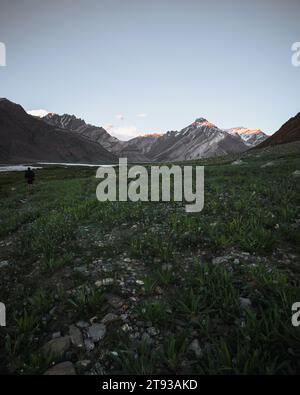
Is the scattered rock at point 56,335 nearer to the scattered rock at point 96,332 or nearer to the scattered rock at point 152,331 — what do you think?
the scattered rock at point 96,332

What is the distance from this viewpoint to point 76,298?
5062 mm

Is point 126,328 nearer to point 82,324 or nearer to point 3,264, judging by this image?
point 82,324

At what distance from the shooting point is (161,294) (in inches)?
206

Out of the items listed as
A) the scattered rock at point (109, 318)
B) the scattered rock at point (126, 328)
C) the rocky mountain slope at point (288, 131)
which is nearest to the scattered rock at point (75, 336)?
the scattered rock at point (109, 318)

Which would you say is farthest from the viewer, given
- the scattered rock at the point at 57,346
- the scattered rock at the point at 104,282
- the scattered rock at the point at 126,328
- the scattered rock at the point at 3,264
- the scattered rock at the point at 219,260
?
the scattered rock at the point at 3,264

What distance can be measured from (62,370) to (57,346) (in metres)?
0.50

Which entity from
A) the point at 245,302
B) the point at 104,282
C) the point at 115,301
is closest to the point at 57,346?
the point at 115,301

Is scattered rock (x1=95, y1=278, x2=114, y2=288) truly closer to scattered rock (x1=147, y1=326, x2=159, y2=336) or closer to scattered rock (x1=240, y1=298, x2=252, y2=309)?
scattered rock (x1=147, y1=326, x2=159, y2=336)

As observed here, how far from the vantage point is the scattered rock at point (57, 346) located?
3950 millimetres

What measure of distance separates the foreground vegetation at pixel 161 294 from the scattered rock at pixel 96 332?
0.04 m

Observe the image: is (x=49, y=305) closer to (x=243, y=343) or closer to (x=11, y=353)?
(x=11, y=353)

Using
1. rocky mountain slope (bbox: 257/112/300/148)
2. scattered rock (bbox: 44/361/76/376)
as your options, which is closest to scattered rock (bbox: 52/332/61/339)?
scattered rock (bbox: 44/361/76/376)

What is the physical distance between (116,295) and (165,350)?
179cm
